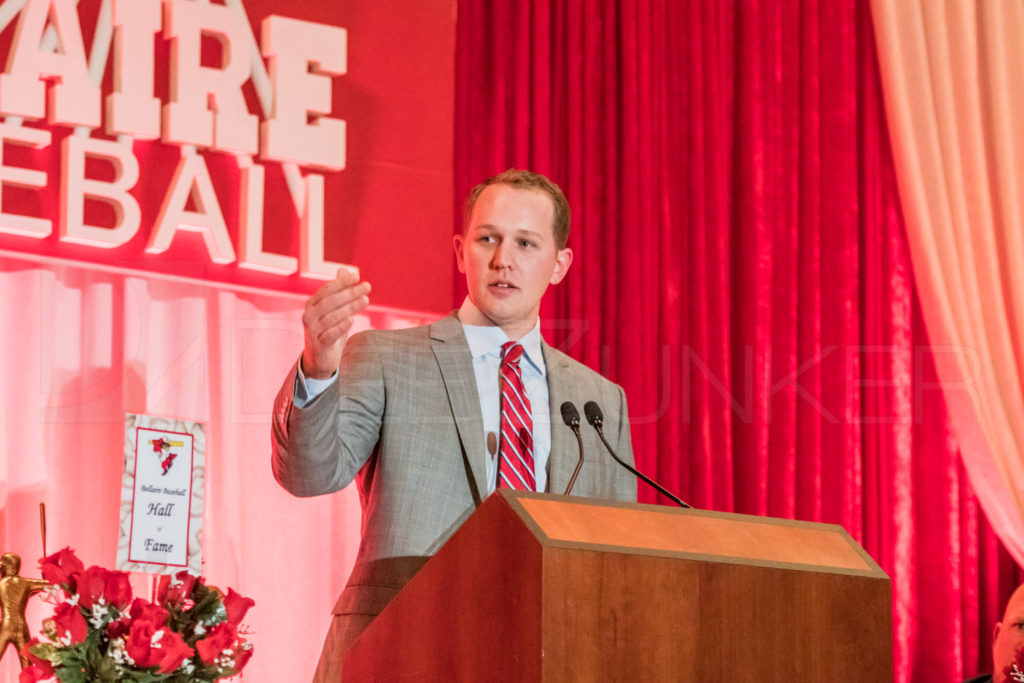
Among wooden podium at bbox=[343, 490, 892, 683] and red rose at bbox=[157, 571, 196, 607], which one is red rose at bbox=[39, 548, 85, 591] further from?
wooden podium at bbox=[343, 490, 892, 683]

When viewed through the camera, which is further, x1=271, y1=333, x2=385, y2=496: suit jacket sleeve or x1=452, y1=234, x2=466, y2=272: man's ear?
x1=452, y1=234, x2=466, y2=272: man's ear

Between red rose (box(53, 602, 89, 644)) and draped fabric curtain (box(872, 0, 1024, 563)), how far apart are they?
3150 millimetres

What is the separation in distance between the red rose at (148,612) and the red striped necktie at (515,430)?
2.10 ft

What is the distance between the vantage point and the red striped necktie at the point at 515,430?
234 cm

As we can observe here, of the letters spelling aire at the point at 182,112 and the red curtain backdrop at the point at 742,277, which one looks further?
the red curtain backdrop at the point at 742,277

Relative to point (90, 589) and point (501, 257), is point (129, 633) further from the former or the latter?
point (501, 257)

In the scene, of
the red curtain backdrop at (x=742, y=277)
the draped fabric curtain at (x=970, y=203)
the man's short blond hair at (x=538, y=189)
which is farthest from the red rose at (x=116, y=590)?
the draped fabric curtain at (x=970, y=203)

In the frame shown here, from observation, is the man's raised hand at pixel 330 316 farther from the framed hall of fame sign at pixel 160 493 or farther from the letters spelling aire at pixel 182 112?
→ the letters spelling aire at pixel 182 112

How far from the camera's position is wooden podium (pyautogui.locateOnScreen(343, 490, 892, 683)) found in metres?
1.47

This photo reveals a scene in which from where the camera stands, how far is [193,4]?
3.76 metres

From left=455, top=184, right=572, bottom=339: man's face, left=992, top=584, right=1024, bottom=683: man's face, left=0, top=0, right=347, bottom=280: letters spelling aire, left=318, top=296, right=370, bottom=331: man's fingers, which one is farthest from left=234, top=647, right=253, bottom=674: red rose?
left=992, top=584, right=1024, bottom=683: man's face

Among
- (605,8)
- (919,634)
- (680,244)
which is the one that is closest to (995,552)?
(919,634)

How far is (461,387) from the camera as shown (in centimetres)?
244

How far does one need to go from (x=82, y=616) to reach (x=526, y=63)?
269 centimetres
